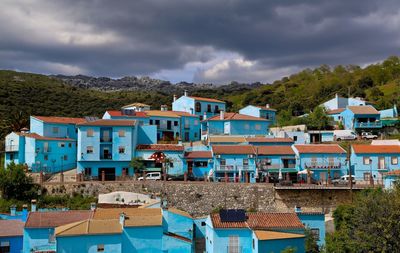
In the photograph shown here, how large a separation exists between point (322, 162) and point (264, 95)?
67002 millimetres

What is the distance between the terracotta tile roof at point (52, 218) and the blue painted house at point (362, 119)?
145 ft

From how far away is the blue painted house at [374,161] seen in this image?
53.1m

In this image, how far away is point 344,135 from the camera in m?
65.2

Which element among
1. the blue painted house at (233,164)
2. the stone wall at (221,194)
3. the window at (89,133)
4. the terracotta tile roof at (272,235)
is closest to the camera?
the terracotta tile roof at (272,235)

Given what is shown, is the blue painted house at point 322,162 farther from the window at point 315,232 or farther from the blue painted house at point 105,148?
the blue painted house at point 105,148

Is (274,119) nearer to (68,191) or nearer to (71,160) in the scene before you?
(71,160)

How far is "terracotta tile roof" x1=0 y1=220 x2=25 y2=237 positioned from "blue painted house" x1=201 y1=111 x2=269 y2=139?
34.2 metres

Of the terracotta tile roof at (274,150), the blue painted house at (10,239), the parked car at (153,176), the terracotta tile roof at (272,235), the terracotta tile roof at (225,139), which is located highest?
the terracotta tile roof at (225,139)

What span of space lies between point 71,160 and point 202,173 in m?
16.8

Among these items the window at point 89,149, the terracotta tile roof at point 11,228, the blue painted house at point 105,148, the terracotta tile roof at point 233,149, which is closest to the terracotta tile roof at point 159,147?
the blue painted house at point 105,148

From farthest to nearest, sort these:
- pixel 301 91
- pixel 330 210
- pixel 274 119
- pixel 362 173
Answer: pixel 301 91
pixel 274 119
pixel 362 173
pixel 330 210

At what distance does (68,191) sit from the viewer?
49438mm

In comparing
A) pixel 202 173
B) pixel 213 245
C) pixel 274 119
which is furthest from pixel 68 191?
pixel 274 119

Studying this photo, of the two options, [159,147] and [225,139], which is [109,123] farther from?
[225,139]
